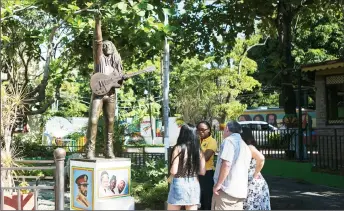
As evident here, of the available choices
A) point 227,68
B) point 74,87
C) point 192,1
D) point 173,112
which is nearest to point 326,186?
point 192,1

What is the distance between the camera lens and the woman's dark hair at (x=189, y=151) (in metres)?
6.05

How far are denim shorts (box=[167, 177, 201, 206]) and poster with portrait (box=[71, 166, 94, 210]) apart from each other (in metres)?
1.39

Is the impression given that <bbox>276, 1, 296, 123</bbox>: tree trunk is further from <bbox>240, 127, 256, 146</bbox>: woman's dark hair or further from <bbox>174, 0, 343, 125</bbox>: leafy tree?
<bbox>240, 127, 256, 146</bbox>: woman's dark hair

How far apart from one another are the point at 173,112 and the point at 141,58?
30.5 m

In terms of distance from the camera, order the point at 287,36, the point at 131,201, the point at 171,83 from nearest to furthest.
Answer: the point at 131,201, the point at 287,36, the point at 171,83

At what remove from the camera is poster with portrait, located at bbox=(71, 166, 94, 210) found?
6754 millimetres

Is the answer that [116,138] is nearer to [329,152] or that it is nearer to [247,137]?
[329,152]

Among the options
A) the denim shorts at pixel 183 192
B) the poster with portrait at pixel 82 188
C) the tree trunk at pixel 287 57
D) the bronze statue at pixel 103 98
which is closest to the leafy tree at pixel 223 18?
the tree trunk at pixel 287 57

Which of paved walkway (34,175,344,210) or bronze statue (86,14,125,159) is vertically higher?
bronze statue (86,14,125,159)

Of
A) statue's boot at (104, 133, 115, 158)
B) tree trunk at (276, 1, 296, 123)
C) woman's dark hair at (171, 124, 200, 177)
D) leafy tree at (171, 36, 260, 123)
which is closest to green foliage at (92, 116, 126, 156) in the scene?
statue's boot at (104, 133, 115, 158)

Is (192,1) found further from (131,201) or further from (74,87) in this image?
(74,87)

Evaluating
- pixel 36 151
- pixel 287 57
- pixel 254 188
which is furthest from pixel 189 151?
pixel 36 151

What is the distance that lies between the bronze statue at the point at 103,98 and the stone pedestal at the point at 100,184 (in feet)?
1.15

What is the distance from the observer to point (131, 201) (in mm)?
7223
